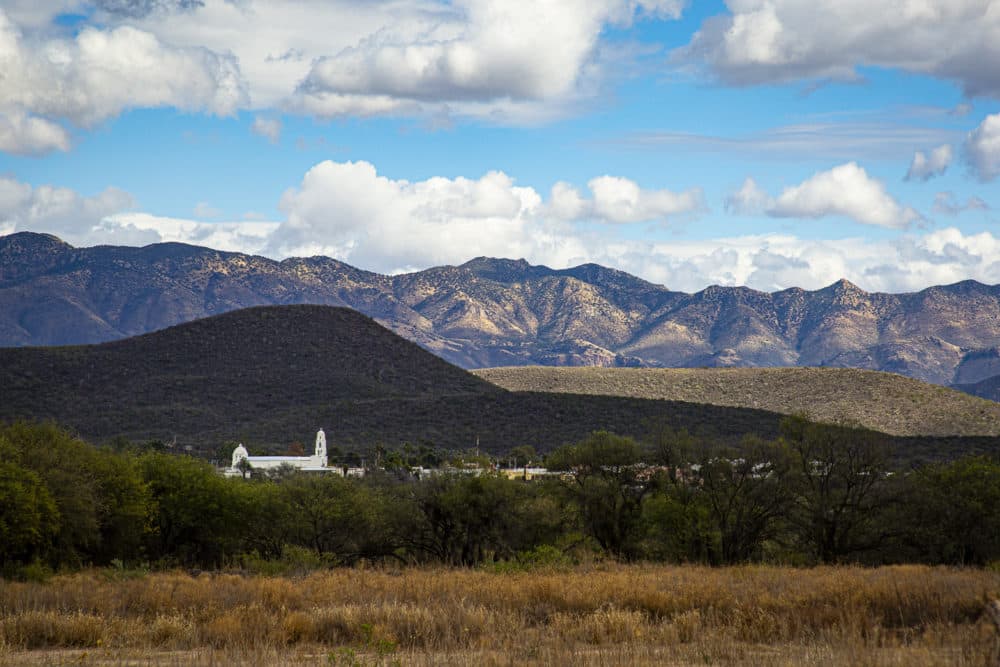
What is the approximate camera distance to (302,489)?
35312 millimetres

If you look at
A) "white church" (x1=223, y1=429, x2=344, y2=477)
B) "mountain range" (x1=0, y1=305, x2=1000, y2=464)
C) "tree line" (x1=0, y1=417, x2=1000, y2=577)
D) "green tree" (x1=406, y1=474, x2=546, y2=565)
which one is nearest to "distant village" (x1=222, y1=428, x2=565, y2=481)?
"white church" (x1=223, y1=429, x2=344, y2=477)

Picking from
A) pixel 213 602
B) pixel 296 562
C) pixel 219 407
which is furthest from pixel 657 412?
pixel 213 602

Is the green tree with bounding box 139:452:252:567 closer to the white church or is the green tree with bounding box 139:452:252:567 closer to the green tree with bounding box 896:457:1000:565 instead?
the green tree with bounding box 896:457:1000:565

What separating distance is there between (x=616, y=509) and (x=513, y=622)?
885 inches

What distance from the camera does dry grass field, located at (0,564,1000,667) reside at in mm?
11297

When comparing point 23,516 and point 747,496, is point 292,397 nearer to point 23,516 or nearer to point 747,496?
point 747,496

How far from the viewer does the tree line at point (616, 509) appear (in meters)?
32.5

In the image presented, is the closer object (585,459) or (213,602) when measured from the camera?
(213,602)

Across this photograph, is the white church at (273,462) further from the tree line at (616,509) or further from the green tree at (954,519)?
the green tree at (954,519)

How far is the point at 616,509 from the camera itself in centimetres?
3578

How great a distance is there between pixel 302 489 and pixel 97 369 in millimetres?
80222

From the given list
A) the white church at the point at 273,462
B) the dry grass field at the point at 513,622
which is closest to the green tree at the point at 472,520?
the dry grass field at the point at 513,622

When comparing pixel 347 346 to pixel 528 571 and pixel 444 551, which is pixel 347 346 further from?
pixel 528 571

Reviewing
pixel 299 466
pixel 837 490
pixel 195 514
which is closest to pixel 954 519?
pixel 837 490
